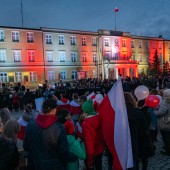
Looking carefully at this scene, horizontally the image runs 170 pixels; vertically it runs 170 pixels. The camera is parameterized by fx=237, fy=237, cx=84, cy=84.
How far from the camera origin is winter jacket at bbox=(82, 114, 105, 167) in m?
4.15

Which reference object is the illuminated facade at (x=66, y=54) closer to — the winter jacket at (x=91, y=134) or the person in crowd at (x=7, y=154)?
the winter jacket at (x=91, y=134)

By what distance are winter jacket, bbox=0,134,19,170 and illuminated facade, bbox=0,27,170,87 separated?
37505 millimetres

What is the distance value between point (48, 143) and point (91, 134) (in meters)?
1.03

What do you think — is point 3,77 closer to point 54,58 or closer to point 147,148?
point 54,58

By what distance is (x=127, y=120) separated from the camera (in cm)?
379

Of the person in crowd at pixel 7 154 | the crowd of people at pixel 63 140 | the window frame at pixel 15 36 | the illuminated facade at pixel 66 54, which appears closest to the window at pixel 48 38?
the illuminated facade at pixel 66 54

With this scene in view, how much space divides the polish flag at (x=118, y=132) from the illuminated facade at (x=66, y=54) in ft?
122

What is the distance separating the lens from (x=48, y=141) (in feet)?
11.0

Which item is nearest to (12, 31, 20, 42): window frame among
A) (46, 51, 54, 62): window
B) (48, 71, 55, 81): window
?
(46, 51, 54, 62): window

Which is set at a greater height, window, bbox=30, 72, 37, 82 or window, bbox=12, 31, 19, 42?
window, bbox=12, 31, 19, 42

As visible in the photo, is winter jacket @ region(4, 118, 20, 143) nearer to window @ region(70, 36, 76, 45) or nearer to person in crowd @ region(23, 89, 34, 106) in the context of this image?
person in crowd @ region(23, 89, 34, 106)

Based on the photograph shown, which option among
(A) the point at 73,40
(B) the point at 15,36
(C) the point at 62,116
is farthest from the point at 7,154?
(A) the point at 73,40

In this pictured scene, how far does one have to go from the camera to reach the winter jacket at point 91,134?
13.6ft

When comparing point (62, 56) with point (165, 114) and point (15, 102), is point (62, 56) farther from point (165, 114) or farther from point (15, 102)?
point (165, 114)
